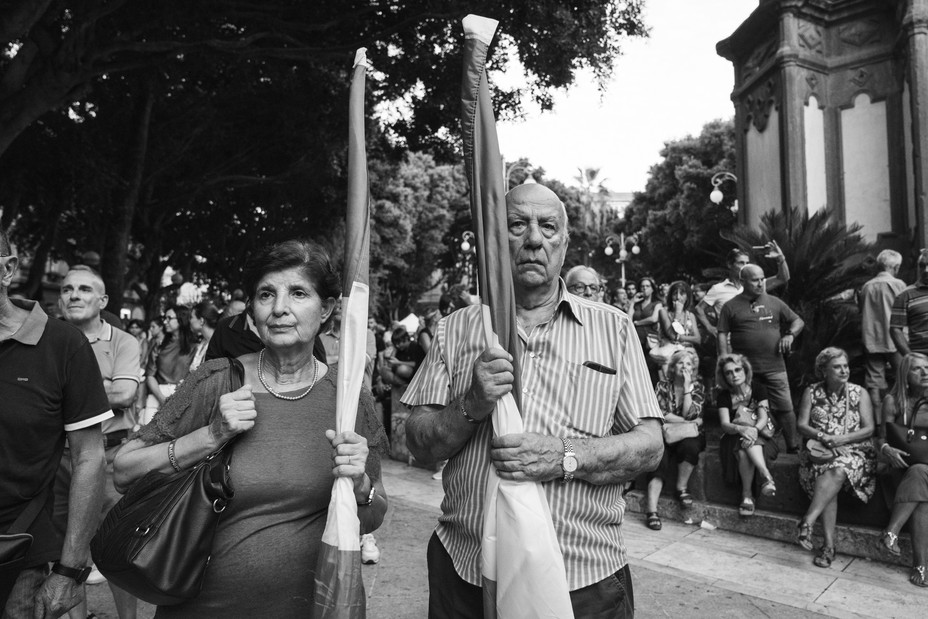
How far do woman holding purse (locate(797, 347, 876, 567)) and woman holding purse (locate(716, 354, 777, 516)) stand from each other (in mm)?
353

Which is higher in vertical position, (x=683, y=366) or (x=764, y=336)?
(x=764, y=336)

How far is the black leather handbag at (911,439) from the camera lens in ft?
16.5

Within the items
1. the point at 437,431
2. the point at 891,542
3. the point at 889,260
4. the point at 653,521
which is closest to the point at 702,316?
the point at 889,260

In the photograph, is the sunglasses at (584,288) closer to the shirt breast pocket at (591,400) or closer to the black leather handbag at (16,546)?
the shirt breast pocket at (591,400)

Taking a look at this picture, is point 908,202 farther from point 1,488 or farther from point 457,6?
point 1,488

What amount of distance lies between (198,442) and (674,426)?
5091 mm

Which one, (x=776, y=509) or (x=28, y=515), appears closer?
(x=28, y=515)

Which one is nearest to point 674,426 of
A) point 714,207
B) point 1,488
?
point 1,488

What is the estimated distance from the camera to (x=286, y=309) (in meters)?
2.23

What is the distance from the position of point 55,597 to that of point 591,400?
1.88m

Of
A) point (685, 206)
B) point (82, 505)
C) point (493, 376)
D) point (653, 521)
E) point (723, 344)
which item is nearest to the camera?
point (493, 376)

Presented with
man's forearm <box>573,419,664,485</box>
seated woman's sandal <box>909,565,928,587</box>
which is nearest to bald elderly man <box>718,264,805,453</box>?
seated woman's sandal <box>909,565,928,587</box>

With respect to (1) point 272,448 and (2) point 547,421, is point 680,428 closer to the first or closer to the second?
(2) point 547,421

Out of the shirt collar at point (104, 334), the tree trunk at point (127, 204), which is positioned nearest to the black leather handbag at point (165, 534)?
the shirt collar at point (104, 334)
